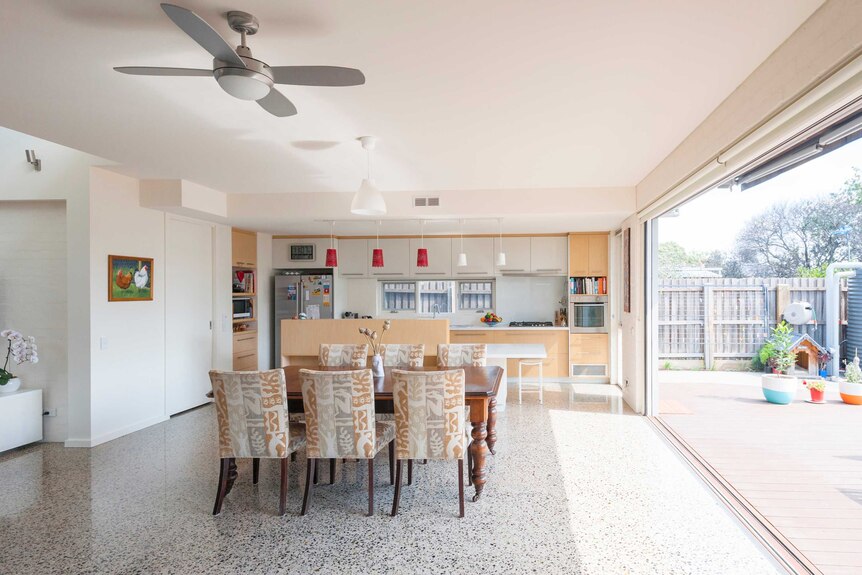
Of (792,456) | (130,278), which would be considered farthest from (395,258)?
(792,456)

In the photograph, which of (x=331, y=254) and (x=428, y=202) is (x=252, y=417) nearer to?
(x=331, y=254)

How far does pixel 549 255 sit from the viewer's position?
24.7ft

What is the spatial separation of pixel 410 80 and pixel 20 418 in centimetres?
469

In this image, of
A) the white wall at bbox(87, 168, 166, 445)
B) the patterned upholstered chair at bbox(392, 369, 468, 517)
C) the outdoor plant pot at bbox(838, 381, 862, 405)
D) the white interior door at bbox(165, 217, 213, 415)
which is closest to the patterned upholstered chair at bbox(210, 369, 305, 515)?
the patterned upholstered chair at bbox(392, 369, 468, 517)

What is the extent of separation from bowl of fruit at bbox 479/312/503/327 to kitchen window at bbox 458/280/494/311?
0.30 m

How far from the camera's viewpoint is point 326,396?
2990 mm

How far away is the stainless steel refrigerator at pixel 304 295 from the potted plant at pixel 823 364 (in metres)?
6.62

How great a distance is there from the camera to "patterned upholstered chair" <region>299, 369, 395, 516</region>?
2.97 metres

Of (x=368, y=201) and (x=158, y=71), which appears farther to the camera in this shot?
(x=368, y=201)

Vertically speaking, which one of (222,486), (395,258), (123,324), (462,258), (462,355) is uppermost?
(395,258)

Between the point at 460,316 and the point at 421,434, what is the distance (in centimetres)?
505

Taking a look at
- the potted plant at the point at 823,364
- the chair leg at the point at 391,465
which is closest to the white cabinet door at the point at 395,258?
the chair leg at the point at 391,465

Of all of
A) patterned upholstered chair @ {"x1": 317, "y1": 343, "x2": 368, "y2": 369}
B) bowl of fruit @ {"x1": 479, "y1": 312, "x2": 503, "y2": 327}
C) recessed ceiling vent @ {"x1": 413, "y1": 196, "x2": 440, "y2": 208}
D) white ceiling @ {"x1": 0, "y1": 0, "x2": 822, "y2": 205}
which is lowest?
patterned upholstered chair @ {"x1": 317, "y1": 343, "x2": 368, "y2": 369}

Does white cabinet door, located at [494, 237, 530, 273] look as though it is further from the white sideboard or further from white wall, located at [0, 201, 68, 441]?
the white sideboard
